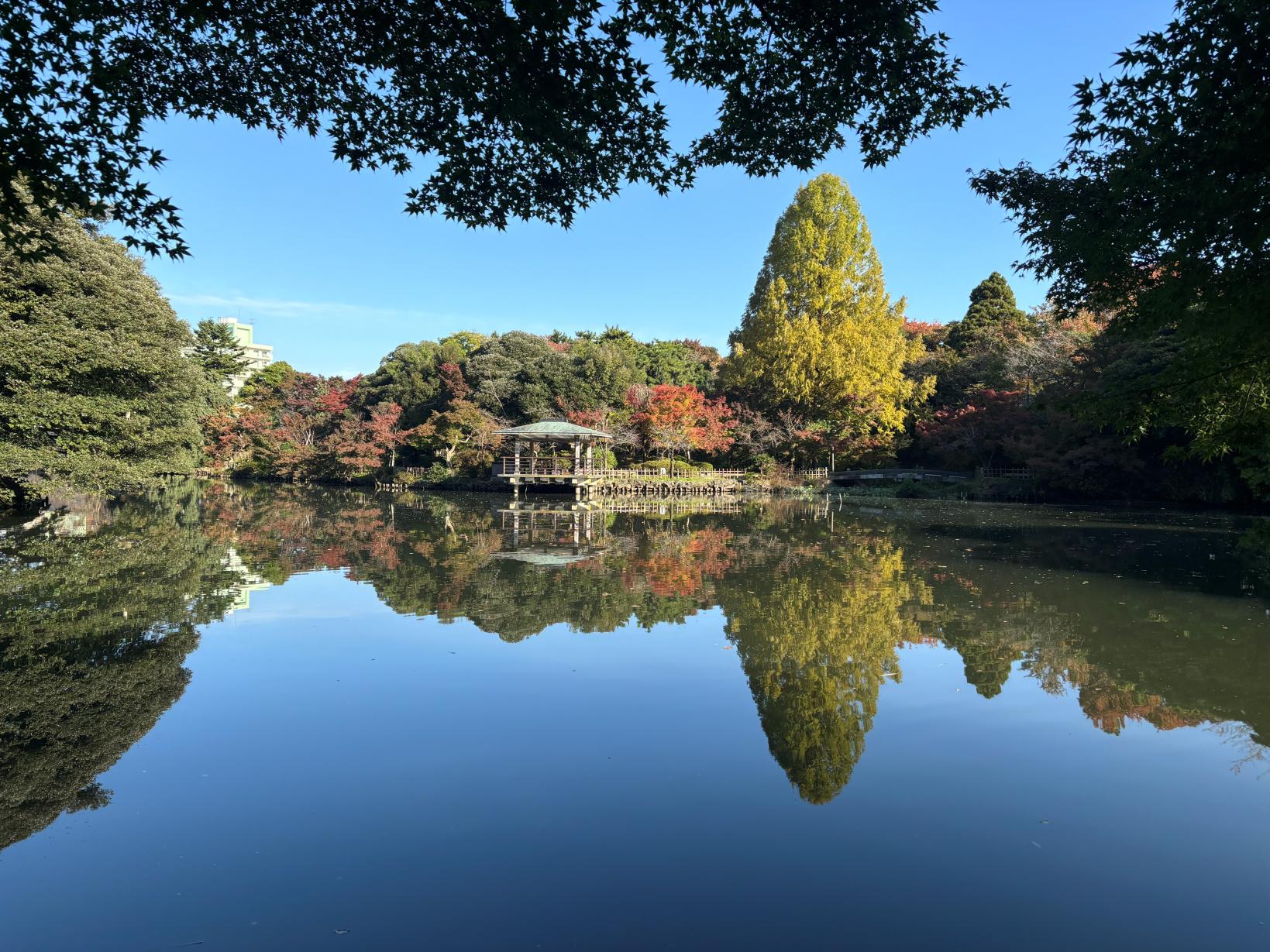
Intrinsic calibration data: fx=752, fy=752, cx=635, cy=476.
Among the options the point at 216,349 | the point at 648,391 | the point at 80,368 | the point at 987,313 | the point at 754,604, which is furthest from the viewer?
the point at 216,349

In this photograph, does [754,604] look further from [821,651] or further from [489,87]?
[489,87]

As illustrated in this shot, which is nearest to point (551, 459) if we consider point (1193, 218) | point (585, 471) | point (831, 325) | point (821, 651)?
point (585, 471)

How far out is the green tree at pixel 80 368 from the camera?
42.3 ft

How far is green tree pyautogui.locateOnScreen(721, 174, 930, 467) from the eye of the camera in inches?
1177

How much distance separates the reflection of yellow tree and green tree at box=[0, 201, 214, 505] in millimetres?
11929

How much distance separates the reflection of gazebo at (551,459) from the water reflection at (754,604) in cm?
875

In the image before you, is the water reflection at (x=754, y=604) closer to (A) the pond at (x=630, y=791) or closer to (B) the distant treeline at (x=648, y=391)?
(A) the pond at (x=630, y=791)

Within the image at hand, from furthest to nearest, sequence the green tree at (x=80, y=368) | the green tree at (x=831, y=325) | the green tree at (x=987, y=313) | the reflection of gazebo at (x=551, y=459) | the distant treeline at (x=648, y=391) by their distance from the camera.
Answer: the green tree at (x=987, y=313) → the green tree at (x=831, y=325) → the reflection of gazebo at (x=551, y=459) → the distant treeline at (x=648, y=391) → the green tree at (x=80, y=368)

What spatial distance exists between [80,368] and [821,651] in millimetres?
13774

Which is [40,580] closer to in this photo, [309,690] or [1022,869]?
[309,690]

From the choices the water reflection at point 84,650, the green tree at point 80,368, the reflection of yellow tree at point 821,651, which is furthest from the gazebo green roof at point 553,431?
the reflection of yellow tree at point 821,651

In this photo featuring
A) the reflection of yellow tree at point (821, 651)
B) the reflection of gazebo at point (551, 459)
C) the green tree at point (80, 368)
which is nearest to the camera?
the reflection of yellow tree at point (821, 651)

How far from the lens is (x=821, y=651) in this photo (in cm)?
695

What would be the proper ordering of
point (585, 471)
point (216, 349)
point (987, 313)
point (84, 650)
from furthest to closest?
point (216, 349)
point (987, 313)
point (585, 471)
point (84, 650)
